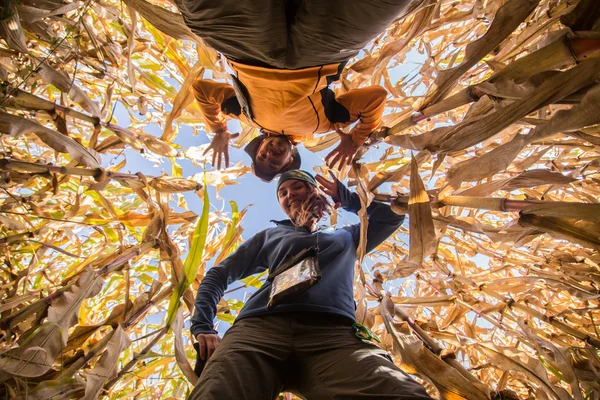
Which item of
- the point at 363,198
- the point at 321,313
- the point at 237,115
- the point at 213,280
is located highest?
the point at 237,115

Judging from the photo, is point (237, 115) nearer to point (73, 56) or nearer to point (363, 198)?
Result: point (73, 56)

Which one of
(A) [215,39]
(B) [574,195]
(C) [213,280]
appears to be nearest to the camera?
(A) [215,39]

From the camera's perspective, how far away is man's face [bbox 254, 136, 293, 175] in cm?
130

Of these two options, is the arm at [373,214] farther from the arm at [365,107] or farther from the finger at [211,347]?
the finger at [211,347]

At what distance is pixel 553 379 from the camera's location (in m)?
0.99

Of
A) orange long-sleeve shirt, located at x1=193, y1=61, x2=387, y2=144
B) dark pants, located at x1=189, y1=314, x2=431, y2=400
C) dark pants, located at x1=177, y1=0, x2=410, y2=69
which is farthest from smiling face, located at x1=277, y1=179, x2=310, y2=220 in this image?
dark pants, located at x1=177, y1=0, x2=410, y2=69

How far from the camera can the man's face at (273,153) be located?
1.30 meters

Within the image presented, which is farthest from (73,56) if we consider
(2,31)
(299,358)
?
(299,358)

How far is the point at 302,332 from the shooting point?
761 millimetres

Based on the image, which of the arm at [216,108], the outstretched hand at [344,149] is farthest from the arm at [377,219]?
the arm at [216,108]

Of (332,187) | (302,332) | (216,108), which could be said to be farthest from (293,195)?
(302,332)

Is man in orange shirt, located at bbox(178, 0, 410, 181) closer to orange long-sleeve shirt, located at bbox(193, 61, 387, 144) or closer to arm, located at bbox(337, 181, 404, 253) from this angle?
orange long-sleeve shirt, located at bbox(193, 61, 387, 144)

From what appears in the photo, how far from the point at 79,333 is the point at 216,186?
665 millimetres

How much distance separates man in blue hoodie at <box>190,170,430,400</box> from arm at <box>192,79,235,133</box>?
0.51m
